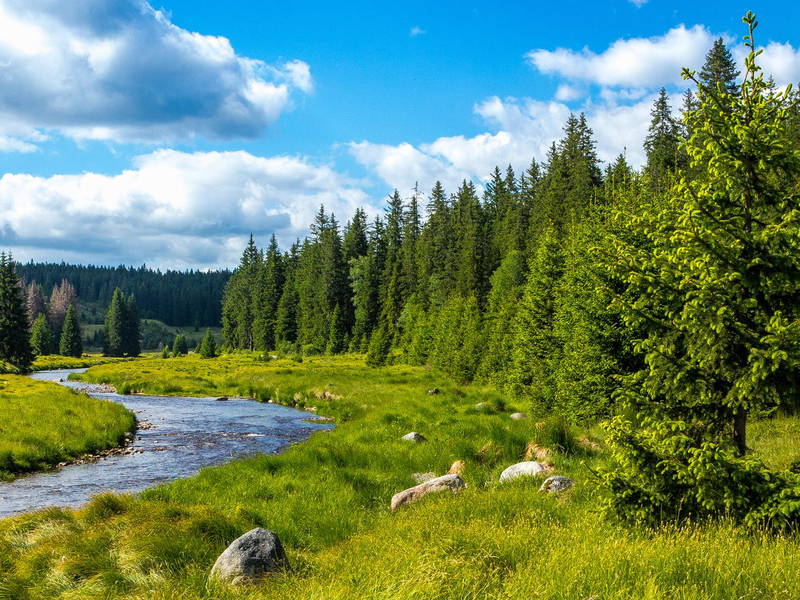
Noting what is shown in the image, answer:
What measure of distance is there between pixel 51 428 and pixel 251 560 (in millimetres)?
19021

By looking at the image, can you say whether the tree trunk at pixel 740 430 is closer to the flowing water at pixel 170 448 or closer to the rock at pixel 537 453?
the rock at pixel 537 453

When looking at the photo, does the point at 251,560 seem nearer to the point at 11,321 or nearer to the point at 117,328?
the point at 11,321

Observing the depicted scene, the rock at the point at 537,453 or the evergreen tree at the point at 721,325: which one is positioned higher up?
the evergreen tree at the point at 721,325

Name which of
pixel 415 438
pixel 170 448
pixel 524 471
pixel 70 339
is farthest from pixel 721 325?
pixel 70 339

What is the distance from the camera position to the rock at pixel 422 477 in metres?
15.7

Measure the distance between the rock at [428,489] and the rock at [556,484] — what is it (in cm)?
192

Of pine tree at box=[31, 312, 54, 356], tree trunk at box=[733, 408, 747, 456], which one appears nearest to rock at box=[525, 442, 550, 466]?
tree trunk at box=[733, 408, 747, 456]

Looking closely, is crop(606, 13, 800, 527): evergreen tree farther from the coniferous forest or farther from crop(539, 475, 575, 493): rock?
crop(539, 475, 575, 493): rock

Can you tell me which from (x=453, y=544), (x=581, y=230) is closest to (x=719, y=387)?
(x=453, y=544)

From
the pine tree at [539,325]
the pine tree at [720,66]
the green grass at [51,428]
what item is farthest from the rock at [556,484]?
the pine tree at [720,66]

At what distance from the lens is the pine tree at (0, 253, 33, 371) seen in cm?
7138

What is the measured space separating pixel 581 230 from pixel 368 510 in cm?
1780

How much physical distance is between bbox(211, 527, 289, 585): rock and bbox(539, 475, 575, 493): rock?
17.4 ft

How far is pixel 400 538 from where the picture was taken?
345 inches
